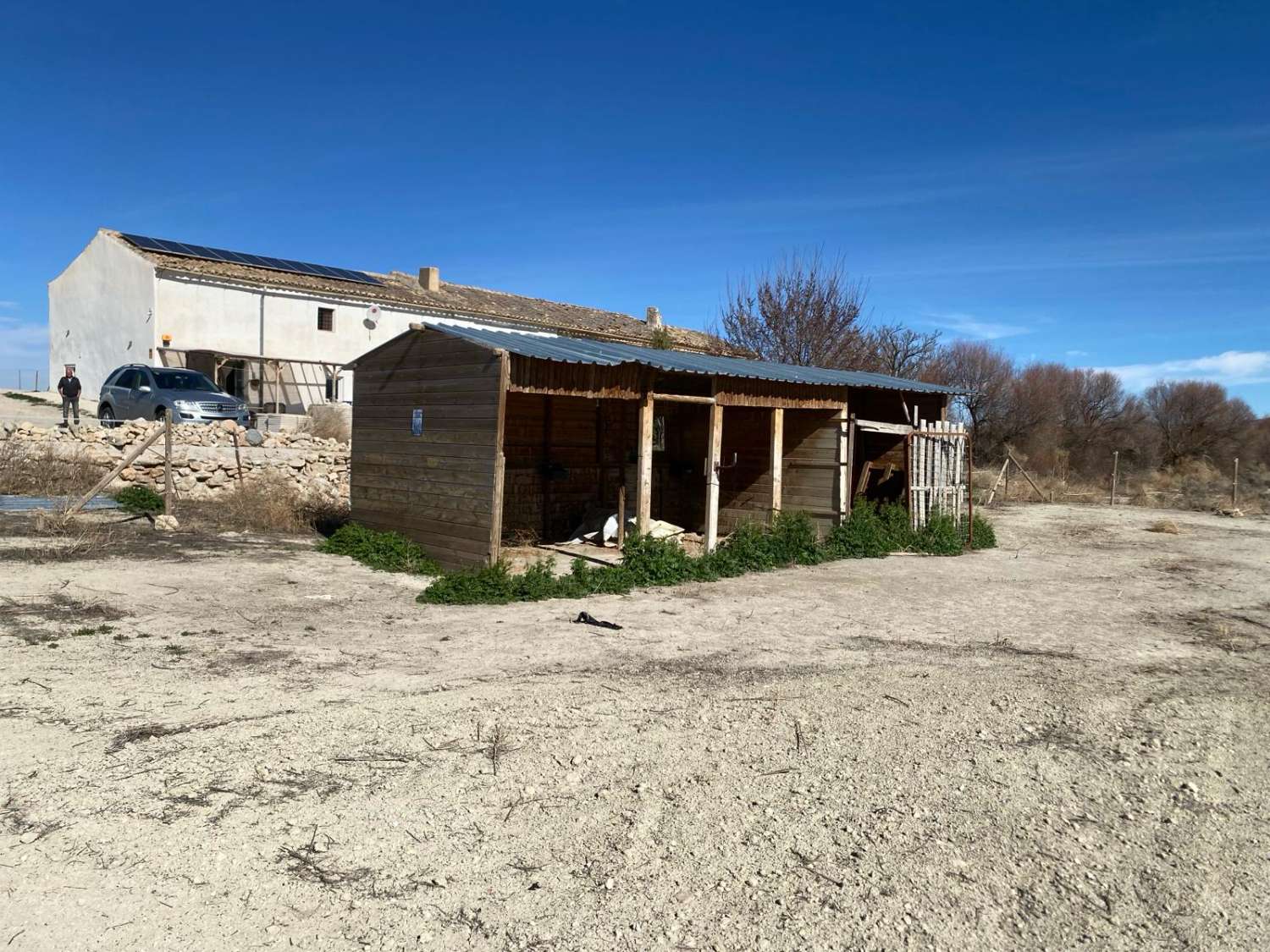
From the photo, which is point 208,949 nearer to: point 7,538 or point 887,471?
point 7,538

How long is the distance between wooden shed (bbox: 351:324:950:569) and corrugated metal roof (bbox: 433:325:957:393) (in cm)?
5

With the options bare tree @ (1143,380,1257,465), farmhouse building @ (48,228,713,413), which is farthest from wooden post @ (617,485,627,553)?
bare tree @ (1143,380,1257,465)

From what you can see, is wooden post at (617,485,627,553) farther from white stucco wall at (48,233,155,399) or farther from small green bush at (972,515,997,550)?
white stucco wall at (48,233,155,399)

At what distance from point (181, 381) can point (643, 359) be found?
12.1m

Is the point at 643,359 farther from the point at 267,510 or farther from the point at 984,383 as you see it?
the point at 984,383

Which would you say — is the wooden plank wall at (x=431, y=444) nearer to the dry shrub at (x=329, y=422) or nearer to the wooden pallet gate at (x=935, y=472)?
the dry shrub at (x=329, y=422)

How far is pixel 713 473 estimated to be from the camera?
12375 mm

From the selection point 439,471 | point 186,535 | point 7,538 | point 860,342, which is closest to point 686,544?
point 439,471

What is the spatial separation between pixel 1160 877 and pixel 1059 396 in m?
39.4

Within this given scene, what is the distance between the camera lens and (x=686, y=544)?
44.6 ft

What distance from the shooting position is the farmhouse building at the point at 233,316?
2417cm

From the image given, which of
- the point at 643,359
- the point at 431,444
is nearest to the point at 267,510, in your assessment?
the point at 431,444

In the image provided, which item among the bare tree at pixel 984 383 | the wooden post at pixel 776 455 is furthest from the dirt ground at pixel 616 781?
the bare tree at pixel 984 383

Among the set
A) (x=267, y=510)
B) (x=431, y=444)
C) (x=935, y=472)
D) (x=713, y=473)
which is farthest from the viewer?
(x=935, y=472)
